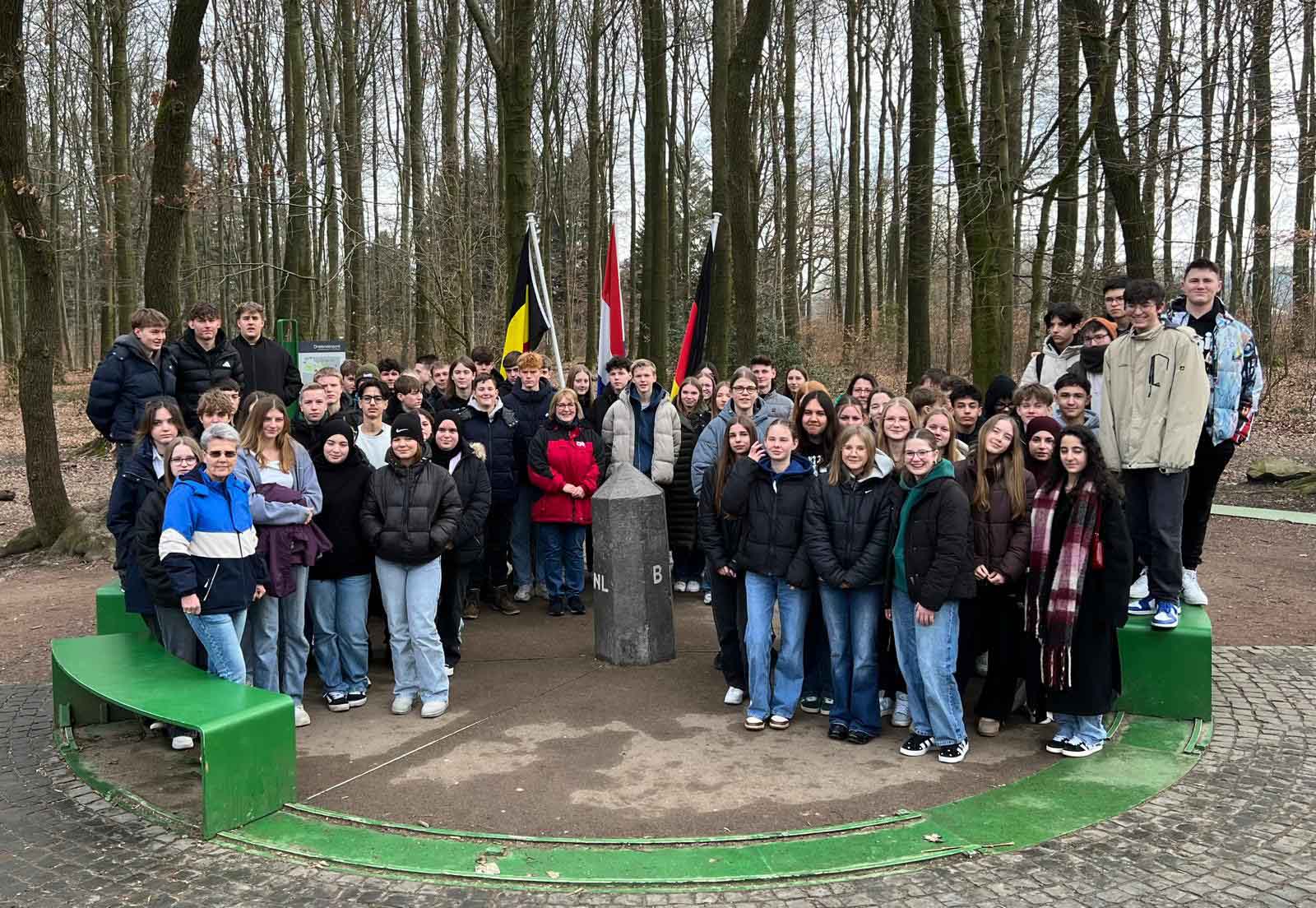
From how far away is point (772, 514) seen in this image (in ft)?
19.2

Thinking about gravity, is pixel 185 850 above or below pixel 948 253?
below

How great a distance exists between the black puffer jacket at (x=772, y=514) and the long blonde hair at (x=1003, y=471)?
898 mm

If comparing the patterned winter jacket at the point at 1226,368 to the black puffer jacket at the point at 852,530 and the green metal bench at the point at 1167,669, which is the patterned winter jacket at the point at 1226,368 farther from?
the black puffer jacket at the point at 852,530

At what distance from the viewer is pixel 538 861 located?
438 cm

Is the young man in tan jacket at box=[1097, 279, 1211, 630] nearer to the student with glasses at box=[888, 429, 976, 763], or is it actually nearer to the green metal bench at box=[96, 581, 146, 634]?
the student with glasses at box=[888, 429, 976, 763]

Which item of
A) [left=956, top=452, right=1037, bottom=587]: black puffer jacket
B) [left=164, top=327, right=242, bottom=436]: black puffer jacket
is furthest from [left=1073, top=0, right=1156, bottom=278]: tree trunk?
[left=164, top=327, right=242, bottom=436]: black puffer jacket

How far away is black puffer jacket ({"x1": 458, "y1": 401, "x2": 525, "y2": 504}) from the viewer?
8.02 metres

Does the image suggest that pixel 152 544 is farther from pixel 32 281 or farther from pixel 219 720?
pixel 32 281

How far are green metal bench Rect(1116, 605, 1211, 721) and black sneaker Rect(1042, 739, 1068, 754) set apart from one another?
0.81m

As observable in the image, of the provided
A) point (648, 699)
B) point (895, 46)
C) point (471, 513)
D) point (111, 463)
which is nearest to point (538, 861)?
point (648, 699)

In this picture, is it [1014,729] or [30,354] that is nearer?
[1014,729]

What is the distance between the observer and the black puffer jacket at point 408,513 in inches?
240

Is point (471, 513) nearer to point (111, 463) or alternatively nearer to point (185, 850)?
point (185, 850)

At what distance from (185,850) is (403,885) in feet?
3.56
